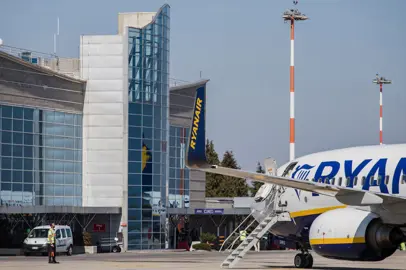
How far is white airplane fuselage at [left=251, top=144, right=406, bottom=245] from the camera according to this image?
27.4m

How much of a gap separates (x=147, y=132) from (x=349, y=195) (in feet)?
144

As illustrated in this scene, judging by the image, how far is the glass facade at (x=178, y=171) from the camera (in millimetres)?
76562

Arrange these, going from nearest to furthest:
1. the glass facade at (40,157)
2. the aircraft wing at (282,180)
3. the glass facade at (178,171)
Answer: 1. the aircraft wing at (282,180)
2. the glass facade at (40,157)
3. the glass facade at (178,171)

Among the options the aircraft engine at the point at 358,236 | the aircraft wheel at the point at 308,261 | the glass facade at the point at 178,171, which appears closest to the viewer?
the aircraft engine at the point at 358,236

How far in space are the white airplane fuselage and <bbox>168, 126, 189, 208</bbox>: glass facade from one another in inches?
1652

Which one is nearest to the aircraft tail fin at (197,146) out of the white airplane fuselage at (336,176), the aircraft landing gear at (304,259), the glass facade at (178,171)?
the white airplane fuselage at (336,176)

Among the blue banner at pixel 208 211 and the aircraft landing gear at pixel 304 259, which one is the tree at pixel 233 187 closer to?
the blue banner at pixel 208 211

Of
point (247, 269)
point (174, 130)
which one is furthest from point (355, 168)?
point (174, 130)

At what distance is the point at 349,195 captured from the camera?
2636cm

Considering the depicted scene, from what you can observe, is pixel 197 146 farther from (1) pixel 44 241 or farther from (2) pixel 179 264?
(1) pixel 44 241

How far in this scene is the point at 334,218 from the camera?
2800 cm

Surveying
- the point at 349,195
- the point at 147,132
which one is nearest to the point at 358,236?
the point at 349,195

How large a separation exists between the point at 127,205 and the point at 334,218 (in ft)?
135

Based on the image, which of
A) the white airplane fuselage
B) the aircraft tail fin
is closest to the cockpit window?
the white airplane fuselage
